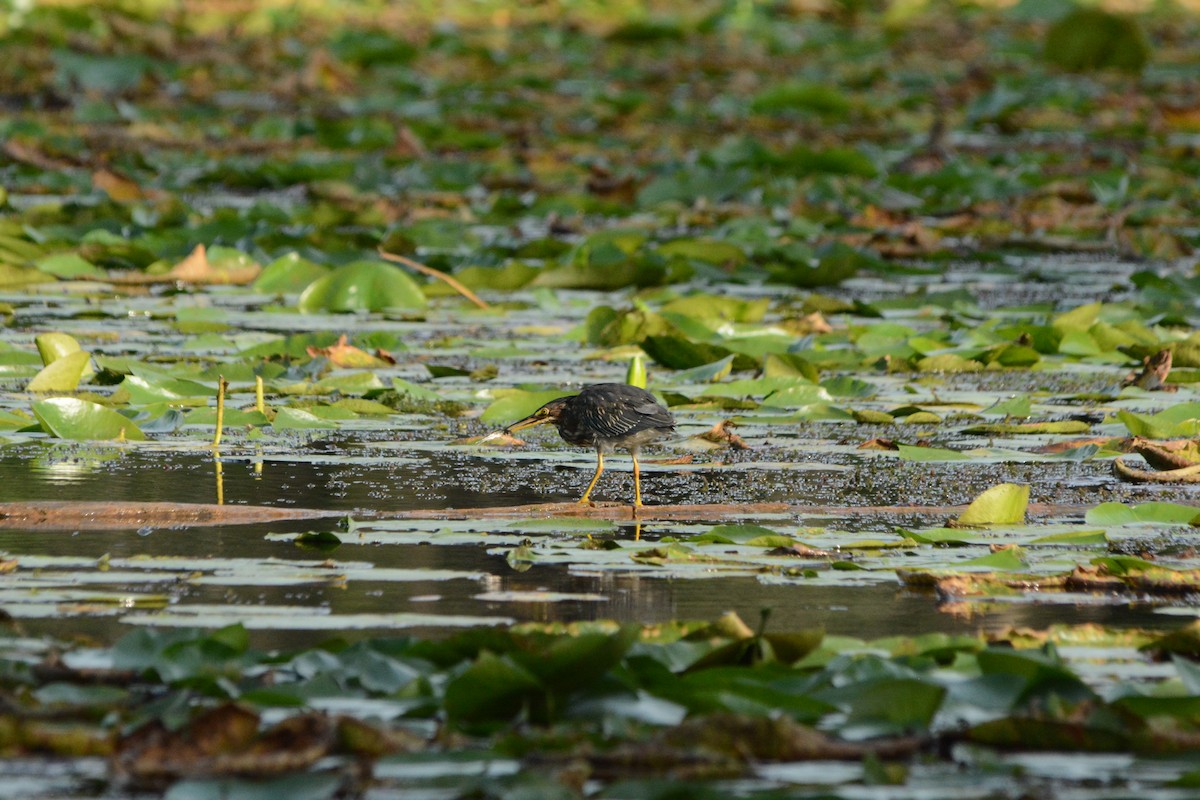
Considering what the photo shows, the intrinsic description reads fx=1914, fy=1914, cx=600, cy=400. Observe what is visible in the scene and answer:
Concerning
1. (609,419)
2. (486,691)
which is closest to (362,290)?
(609,419)

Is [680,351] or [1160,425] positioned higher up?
[680,351]

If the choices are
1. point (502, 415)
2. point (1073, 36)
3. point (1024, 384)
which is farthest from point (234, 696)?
point (1073, 36)

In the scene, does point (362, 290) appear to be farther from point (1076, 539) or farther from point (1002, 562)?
point (1002, 562)

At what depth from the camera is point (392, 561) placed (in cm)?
340

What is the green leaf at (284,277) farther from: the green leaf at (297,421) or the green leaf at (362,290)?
the green leaf at (297,421)

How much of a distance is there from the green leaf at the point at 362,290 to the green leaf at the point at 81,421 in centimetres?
209

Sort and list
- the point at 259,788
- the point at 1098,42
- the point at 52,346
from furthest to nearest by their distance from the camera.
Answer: the point at 1098,42 → the point at 52,346 → the point at 259,788

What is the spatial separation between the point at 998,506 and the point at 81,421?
6.96ft

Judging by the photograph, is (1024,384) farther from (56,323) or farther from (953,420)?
(56,323)

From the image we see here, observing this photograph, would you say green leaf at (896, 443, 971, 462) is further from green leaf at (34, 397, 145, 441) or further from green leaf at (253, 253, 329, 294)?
green leaf at (253, 253, 329, 294)

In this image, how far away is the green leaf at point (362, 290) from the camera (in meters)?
6.55

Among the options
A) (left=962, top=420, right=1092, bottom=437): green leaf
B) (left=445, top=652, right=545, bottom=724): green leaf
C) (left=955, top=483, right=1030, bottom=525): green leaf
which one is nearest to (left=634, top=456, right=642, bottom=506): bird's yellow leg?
(left=955, top=483, right=1030, bottom=525): green leaf

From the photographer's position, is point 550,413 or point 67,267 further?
point 67,267

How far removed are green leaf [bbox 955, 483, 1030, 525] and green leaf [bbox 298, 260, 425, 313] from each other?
10.6 ft
